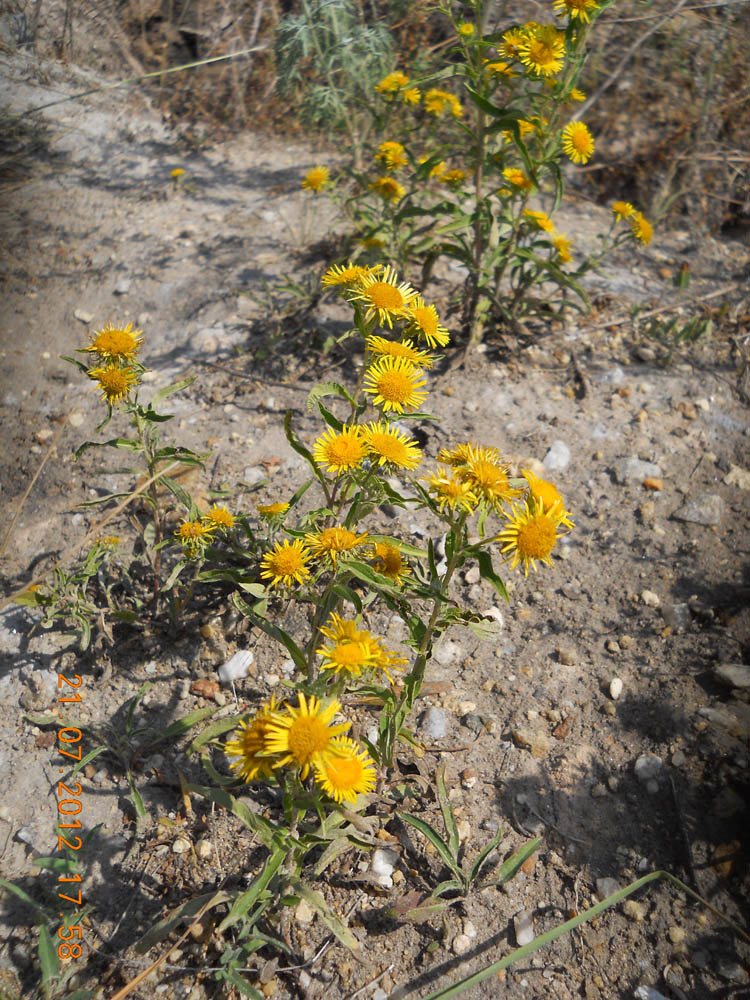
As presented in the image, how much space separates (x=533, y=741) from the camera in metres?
2.09

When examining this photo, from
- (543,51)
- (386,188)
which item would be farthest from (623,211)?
(386,188)

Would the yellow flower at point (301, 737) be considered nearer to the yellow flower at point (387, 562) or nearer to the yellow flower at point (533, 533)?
the yellow flower at point (387, 562)

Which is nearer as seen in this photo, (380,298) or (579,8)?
(380,298)

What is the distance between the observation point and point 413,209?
9.75 ft

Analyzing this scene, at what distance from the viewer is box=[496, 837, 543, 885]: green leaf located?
1.76 metres

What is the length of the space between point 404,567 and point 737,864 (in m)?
1.19

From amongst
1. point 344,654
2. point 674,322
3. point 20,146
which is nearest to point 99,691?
point 344,654

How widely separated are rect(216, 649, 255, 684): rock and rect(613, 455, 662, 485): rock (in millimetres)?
1685

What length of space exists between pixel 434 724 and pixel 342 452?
37.7 inches

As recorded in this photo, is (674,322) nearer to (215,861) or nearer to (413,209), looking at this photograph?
(413,209)

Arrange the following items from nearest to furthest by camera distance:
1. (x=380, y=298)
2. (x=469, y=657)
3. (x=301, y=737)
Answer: (x=301, y=737)
(x=380, y=298)
(x=469, y=657)

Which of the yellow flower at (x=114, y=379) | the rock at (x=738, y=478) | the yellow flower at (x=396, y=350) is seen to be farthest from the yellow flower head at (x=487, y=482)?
the rock at (x=738, y=478)

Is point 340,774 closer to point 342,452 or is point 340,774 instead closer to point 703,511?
point 342,452

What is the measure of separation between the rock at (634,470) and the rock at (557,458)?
210mm
